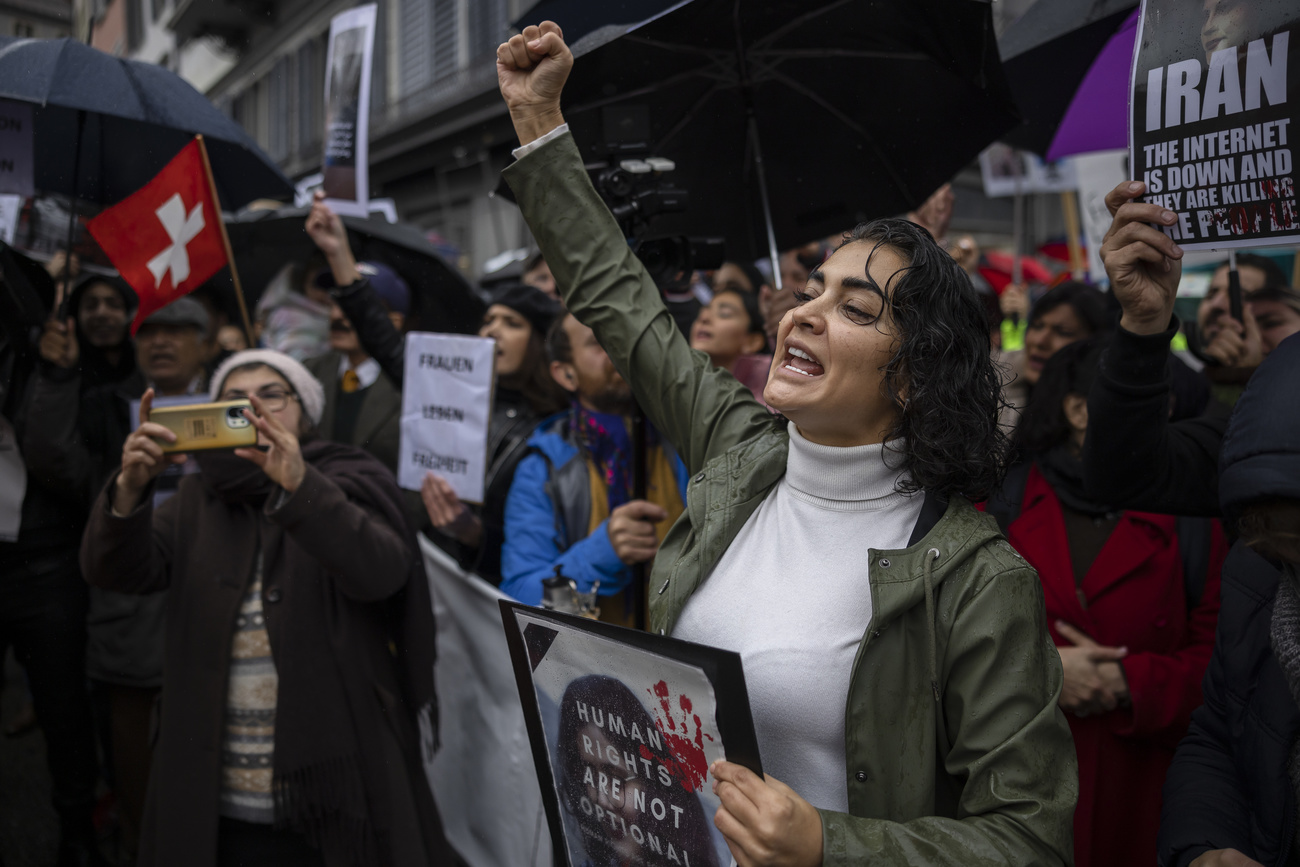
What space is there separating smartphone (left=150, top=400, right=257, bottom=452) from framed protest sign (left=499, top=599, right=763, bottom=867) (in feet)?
3.46

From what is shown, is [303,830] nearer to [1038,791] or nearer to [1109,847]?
[1038,791]

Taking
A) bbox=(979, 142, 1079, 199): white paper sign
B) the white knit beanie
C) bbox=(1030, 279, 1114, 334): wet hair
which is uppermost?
bbox=(979, 142, 1079, 199): white paper sign

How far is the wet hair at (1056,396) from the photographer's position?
8.64 ft

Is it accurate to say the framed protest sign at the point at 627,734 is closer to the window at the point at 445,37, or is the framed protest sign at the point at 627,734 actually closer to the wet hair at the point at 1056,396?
the wet hair at the point at 1056,396

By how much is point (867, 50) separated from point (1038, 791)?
6.56 ft

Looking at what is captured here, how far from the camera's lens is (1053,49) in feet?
9.32

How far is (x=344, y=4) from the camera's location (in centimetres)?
1559

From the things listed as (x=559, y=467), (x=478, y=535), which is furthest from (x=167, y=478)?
(x=559, y=467)

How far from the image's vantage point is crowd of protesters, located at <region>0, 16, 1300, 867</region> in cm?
134

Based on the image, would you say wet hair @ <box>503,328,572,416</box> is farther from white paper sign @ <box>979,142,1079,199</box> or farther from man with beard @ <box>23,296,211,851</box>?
white paper sign @ <box>979,142,1079,199</box>

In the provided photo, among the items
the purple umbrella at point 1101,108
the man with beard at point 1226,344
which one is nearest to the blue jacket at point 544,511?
the man with beard at point 1226,344

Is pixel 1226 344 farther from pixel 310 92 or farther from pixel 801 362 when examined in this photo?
pixel 310 92

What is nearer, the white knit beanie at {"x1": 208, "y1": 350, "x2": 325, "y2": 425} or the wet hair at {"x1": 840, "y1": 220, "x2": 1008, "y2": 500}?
the wet hair at {"x1": 840, "y1": 220, "x2": 1008, "y2": 500}

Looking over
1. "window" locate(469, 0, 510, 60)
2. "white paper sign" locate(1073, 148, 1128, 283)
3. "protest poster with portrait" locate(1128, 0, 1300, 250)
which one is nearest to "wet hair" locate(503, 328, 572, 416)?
"protest poster with portrait" locate(1128, 0, 1300, 250)
